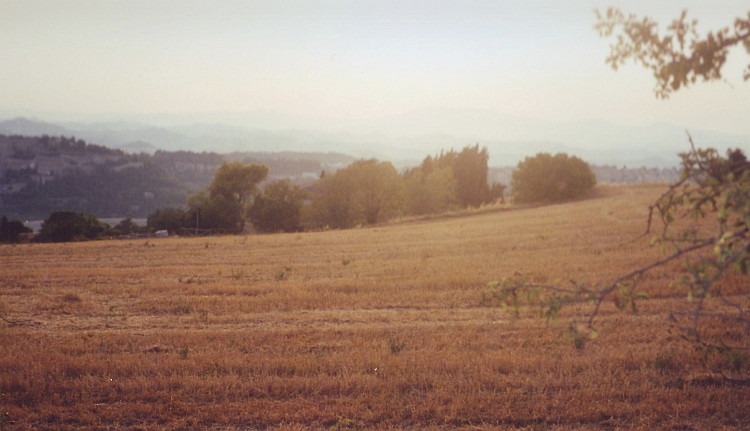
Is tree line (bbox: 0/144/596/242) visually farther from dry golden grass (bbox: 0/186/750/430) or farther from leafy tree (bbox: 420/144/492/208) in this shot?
dry golden grass (bbox: 0/186/750/430)

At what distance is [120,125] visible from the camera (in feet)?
535

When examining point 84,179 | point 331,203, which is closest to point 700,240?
point 331,203

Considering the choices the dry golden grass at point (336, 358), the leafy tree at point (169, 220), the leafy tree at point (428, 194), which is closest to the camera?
the dry golden grass at point (336, 358)

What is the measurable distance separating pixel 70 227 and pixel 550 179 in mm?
46011

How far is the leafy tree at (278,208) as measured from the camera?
55.7 m

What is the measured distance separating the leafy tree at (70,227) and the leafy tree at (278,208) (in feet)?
56.5

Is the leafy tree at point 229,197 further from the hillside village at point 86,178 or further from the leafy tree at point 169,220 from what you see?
the hillside village at point 86,178

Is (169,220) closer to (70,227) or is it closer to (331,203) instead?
(70,227)

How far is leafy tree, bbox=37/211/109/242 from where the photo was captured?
3691 centimetres

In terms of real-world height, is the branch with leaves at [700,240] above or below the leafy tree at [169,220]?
above

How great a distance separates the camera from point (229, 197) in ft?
195

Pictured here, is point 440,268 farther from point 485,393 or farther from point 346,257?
point 485,393

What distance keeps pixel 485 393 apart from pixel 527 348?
2232 mm

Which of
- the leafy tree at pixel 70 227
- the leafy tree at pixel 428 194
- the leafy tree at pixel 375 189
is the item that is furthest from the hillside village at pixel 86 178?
the leafy tree at pixel 428 194
